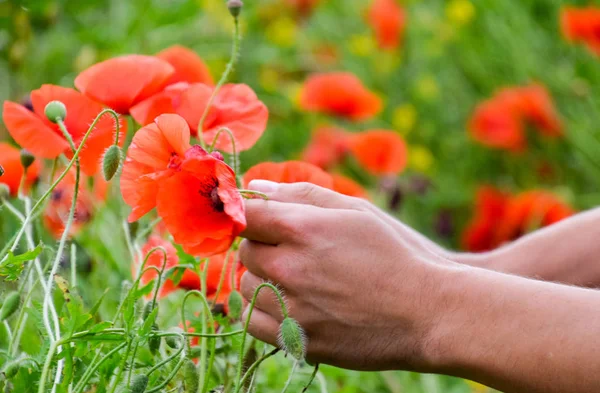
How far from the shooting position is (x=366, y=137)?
2.50 m

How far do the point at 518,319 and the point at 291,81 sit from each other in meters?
2.74

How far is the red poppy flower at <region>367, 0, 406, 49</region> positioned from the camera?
10.4 feet

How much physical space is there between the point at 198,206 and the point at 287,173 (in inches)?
7.3

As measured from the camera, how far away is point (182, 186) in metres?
0.88

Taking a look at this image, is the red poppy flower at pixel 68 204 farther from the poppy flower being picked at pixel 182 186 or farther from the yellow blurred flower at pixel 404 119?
the yellow blurred flower at pixel 404 119

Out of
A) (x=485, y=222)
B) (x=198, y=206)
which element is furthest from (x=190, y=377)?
(x=485, y=222)

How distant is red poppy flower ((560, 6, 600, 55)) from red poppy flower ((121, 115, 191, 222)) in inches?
84.6

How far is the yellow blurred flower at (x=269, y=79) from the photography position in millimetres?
3238

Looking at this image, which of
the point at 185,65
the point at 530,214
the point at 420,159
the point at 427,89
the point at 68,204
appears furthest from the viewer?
the point at 427,89

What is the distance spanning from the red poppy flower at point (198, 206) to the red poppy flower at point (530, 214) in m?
1.61

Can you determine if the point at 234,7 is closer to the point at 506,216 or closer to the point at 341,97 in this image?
the point at 341,97

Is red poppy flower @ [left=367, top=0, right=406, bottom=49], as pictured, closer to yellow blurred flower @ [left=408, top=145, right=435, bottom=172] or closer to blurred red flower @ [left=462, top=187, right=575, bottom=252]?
yellow blurred flower @ [left=408, top=145, right=435, bottom=172]

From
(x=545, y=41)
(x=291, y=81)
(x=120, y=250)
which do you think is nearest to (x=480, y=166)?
(x=545, y=41)

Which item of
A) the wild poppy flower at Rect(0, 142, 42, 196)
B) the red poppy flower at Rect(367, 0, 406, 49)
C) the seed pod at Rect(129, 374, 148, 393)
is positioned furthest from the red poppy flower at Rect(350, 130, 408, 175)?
the seed pod at Rect(129, 374, 148, 393)
